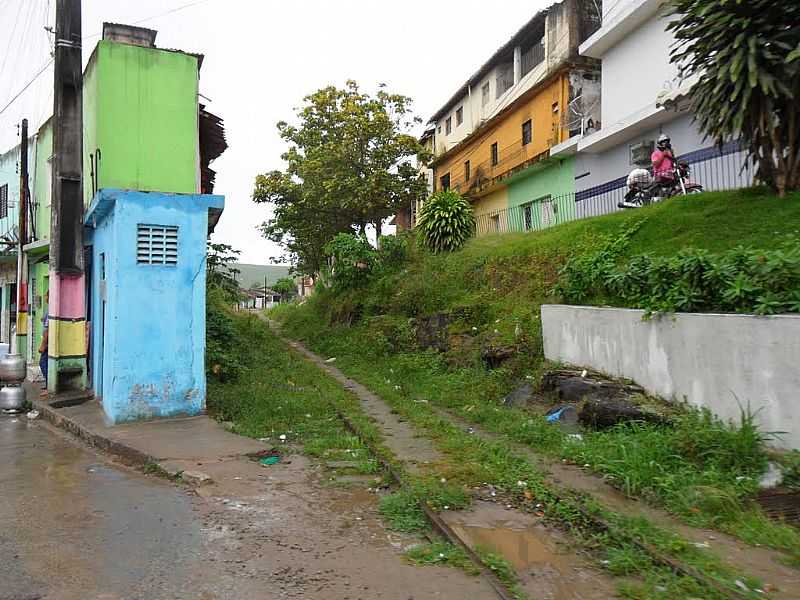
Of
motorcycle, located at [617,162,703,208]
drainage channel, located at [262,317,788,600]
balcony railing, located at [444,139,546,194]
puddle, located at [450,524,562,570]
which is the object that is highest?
balcony railing, located at [444,139,546,194]

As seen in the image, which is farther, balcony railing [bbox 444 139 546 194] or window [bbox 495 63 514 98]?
window [bbox 495 63 514 98]

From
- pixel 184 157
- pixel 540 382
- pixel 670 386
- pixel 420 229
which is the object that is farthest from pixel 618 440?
pixel 420 229

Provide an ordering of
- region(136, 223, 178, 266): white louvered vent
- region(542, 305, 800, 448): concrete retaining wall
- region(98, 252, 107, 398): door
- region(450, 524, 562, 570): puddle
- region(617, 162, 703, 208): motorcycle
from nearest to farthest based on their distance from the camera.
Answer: region(450, 524, 562, 570): puddle → region(542, 305, 800, 448): concrete retaining wall → region(136, 223, 178, 266): white louvered vent → region(98, 252, 107, 398): door → region(617, 162, 703, 208): motorcycle

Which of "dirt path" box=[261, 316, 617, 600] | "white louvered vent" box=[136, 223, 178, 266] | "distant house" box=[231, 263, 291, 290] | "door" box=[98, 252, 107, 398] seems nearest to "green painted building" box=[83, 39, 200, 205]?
"white louvered vent" box=[136, 223, 178, 266]

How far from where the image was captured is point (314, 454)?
7441mm

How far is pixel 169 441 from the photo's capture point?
7.68m

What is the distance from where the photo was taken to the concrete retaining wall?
545cm

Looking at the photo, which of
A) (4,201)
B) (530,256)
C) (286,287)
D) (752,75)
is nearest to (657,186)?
(530,256)

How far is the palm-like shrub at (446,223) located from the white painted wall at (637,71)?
5.61m

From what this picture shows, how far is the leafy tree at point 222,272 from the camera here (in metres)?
19.7

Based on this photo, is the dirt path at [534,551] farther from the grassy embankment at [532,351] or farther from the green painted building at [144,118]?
the green painted building at [144,118]

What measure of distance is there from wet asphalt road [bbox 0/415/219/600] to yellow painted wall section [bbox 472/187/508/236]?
1896 centimetres

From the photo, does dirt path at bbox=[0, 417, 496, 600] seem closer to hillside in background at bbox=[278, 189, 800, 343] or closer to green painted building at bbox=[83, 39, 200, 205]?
green painted building at bbox=[83, 39, 200, 205]

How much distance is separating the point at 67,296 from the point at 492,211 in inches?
749
